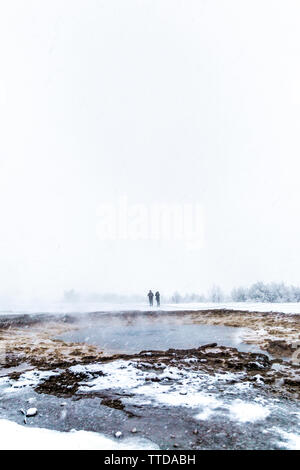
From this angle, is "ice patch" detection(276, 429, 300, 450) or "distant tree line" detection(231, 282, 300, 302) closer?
"ice patch" detection(276, 429, 300, 450)

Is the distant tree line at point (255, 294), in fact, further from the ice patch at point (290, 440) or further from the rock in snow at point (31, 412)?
the rock in snow at point (31, 412)

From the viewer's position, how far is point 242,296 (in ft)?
143

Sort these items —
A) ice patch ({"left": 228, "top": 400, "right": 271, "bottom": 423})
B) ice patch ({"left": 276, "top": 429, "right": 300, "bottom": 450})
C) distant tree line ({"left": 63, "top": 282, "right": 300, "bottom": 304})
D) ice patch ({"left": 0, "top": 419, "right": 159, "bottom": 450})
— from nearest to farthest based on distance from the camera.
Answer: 1. ice patch ({"left": 276, "top": 429, "right": 300, "bottom": 450})
2. ice patch ({"left": 0, "top": 419, "right": 159, "bottom": 450})
3. ice patch ({"left": 228, "top": 400, "right": 271, "bottom": 423})
4. distant tree line ({"left": 63, "top": 282, "right": 300, "bottom": 304})

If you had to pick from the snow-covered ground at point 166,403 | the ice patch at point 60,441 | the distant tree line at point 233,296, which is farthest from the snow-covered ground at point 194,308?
the ice patch at point 60,441

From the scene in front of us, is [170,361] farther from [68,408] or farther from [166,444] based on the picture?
[166,444]

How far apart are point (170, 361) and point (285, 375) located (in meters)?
4.15

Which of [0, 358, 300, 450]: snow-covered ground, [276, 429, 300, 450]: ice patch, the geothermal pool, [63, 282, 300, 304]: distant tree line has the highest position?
[276, 429, 300, 450]: ice patch

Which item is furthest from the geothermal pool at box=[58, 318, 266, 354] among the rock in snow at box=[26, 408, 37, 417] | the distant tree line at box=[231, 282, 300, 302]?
the distant tree line at box=[231, 282, 300, 302]

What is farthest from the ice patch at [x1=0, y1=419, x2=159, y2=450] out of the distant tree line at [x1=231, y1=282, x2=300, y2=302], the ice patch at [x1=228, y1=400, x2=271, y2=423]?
the distant tree line at [x1=231, y1=282, x2=300, y2=302]

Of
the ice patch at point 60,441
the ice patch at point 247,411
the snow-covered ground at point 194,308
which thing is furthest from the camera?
the snow-covered ground at point 194,308

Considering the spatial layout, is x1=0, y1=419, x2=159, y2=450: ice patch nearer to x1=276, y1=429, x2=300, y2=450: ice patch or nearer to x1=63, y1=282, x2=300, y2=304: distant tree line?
x1=276, y1=429, x2=300, y2=450: ice patch

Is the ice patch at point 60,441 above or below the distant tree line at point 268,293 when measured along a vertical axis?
above

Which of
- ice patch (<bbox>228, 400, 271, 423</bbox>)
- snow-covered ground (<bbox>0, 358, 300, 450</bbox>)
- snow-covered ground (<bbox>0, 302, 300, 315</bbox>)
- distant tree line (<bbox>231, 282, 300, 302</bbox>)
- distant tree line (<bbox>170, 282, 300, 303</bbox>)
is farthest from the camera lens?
distant tree line (<bbox>170, 282, 300, 303</bbox>)

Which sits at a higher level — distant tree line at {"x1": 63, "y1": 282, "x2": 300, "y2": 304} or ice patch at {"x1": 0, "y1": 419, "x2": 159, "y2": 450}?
ice patch at {"x1": 0, "y1": 419, "x2": 159, "y2": 450}
